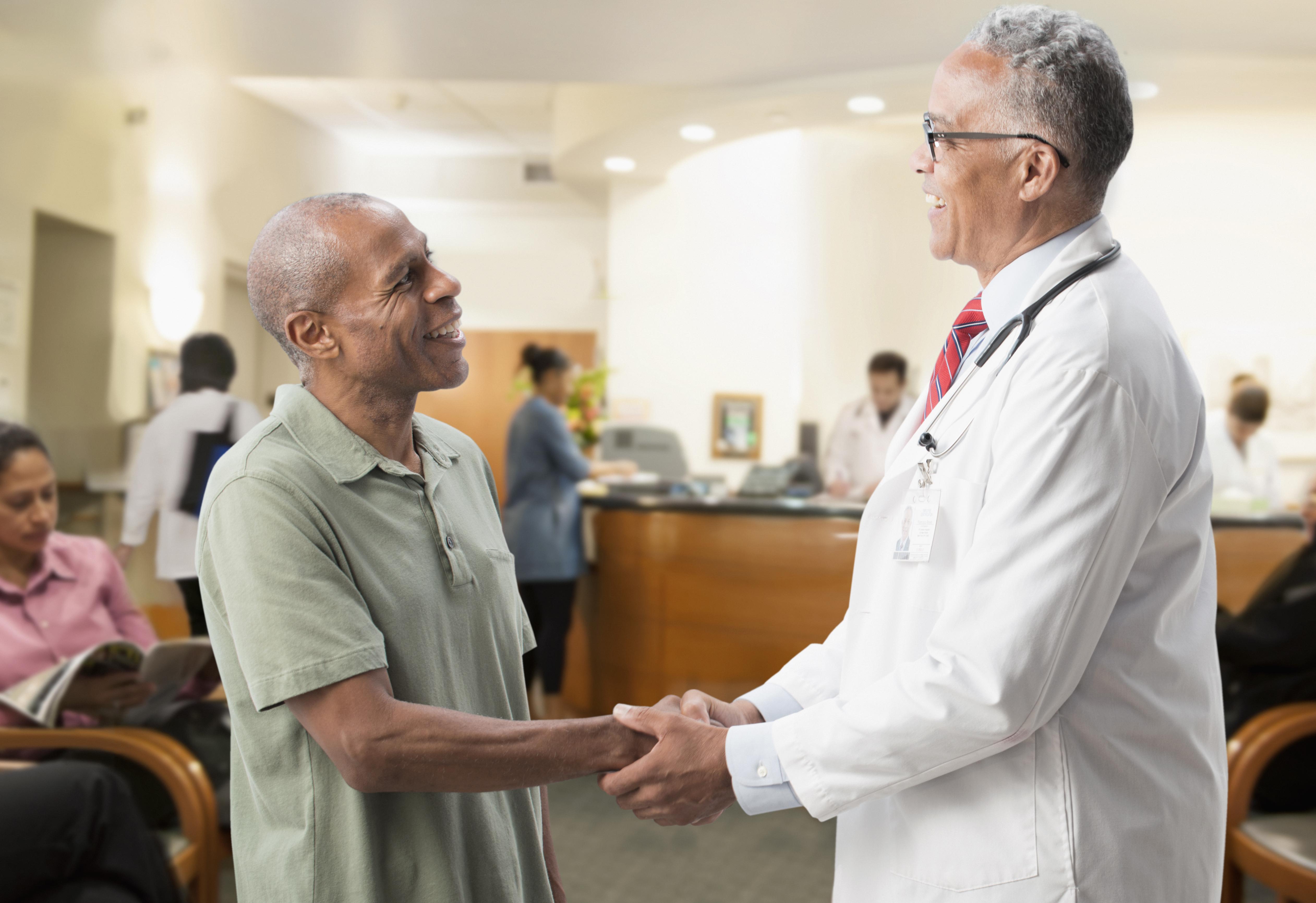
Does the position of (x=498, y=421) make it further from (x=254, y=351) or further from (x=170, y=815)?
(x=170, y=815)

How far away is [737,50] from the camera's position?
16.0 ft

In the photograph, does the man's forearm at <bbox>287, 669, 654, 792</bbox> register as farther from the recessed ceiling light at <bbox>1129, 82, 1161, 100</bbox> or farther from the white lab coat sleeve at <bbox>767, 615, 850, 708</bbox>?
the recessed ceiling light at <bbox>1129, 82, 1161, 100</bbox>

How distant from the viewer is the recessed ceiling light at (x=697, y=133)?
6.22m

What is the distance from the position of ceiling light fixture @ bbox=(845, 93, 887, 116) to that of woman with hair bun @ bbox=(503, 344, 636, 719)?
2134 mm

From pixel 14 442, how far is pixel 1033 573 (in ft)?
9.48

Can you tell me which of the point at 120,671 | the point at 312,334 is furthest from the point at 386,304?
the point at 120,671

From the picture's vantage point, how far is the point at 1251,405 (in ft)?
17.6

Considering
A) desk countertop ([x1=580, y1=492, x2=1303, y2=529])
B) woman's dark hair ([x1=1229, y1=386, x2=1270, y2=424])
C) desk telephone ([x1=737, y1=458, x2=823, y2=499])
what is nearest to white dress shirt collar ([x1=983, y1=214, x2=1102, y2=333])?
desk countertop ([x1=580, y1=492, x2=1303, y2=529])

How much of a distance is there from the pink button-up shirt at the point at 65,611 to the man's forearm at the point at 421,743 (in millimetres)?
2039

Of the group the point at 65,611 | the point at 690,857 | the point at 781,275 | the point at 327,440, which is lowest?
the point at 690,857

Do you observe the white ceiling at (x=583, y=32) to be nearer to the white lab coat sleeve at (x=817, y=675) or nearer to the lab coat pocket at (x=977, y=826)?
the white lab coat sleeve at (x=817, y=675)

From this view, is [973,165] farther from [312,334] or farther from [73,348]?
[73,348]

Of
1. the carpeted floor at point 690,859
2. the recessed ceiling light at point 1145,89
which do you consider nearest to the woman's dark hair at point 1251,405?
the recessed ceiling light at point 1145,89

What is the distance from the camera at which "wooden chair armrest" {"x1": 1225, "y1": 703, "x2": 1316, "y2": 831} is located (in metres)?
2.46
